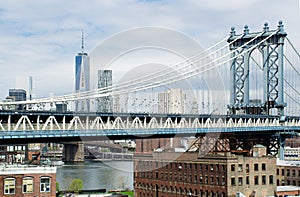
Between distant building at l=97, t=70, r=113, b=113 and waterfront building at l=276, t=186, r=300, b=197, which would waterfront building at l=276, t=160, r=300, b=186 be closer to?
waterfront building at l=276, t=186, r=300, b=197

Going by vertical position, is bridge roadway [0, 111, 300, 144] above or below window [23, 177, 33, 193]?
above

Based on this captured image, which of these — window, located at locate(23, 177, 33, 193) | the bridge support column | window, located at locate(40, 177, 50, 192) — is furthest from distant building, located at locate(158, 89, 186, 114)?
the bridge support column

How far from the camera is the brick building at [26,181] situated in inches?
868

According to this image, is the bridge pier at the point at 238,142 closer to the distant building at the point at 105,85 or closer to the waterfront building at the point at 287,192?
the waterfront building at the point at 287,192

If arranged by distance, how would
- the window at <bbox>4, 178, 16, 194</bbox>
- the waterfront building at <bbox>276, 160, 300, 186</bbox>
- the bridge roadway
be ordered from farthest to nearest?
the waterfront building at <bbox>276, 160, 300, 186</bbox>, the bridge roadway, the window at <bbox>4, 178, 16, 194</bbox>

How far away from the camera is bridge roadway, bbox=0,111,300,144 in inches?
891

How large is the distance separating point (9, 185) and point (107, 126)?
633cm

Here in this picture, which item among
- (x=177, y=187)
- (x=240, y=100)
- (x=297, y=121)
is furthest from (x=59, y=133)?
(x=297, y=121)

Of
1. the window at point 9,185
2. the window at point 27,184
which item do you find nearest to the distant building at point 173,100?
the window at point 27,184

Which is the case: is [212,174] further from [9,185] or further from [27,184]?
[9,185]

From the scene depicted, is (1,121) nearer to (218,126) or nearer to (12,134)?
(12,134)

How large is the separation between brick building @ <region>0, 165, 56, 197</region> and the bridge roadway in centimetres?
128

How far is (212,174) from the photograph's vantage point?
3094cm

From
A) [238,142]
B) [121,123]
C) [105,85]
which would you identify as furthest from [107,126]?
[238,142]
